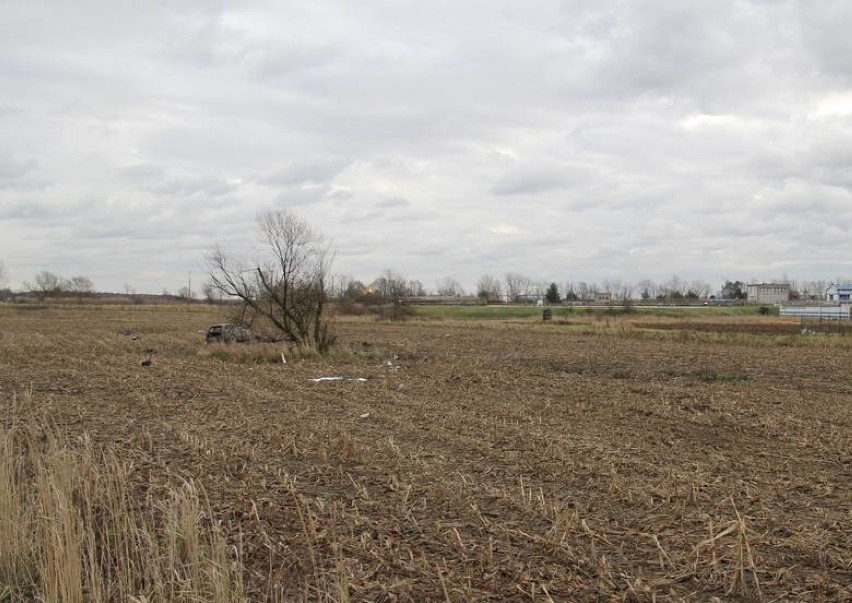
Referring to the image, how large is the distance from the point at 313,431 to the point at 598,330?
3897 centimetres

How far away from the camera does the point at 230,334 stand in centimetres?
2967

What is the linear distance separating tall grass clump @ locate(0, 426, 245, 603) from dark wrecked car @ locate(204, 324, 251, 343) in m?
22.3

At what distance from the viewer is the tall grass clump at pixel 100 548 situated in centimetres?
485

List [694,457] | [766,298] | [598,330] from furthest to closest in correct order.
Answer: [766,298]
[598,330]
[694,457]

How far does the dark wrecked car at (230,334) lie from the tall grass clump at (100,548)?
879 inches

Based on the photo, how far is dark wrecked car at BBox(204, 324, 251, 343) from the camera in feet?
96.0

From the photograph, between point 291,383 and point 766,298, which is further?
point 766,298

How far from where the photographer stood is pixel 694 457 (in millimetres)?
9438

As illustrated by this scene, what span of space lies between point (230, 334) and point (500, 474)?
2334 centimetres

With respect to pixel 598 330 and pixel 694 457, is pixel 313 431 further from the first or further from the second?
pixel 598 330

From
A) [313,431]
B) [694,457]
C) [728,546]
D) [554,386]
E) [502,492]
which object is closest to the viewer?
[728,546]

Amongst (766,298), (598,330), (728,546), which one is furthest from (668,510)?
(766,298)

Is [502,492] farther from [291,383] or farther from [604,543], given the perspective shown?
[291,383]

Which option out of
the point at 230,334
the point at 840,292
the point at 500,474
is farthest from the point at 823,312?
the point at 500,474
